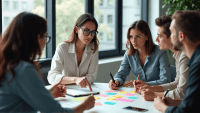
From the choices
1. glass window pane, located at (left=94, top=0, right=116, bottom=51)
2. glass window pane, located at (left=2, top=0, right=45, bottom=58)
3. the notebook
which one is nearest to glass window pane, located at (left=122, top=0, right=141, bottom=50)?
glass window pane, located at (left=94, top=0, right=116, bottom=51)

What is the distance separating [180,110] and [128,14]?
409cm

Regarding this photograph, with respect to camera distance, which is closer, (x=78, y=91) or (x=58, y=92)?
(x=58, y=92)

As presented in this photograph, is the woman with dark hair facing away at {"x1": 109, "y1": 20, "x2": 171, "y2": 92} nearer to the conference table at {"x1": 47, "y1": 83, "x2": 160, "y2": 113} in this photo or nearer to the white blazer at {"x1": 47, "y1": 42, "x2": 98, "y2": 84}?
the white blazer at {"x1": 47, "y1": 42, "x2": 98, "y2": 84}

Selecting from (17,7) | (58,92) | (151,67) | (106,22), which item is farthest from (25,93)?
(106,22)

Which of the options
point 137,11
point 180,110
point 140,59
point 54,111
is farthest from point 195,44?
point 137,11

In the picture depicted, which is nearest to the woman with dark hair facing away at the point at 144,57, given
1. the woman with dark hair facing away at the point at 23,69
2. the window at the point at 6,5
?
the woman with dark hair facing away at the point at 23,69

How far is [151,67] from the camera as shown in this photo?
8.67 ft

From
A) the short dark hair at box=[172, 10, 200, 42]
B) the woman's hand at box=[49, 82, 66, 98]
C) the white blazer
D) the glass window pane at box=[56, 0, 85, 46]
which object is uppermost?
the glass window pane at box=[56, 0, 85, 46]

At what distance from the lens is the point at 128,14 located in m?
5.12

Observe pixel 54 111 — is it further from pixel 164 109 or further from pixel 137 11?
pixel 137 11

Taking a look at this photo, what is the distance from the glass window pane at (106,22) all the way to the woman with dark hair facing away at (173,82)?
83.4 inches

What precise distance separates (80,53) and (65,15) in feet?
4.09

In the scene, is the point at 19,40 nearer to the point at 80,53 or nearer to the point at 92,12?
the point at 80,53

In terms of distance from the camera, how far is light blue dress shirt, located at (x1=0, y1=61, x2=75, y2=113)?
104cm
